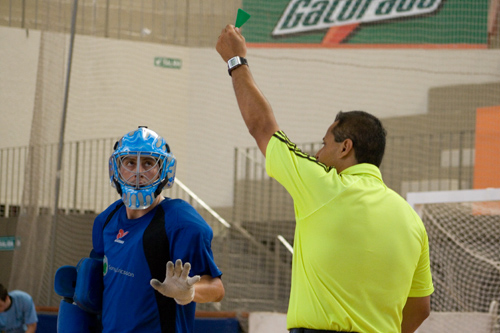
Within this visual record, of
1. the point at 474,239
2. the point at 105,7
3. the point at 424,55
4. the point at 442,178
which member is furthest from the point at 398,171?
the point at 105,7

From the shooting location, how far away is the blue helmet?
9.59ft

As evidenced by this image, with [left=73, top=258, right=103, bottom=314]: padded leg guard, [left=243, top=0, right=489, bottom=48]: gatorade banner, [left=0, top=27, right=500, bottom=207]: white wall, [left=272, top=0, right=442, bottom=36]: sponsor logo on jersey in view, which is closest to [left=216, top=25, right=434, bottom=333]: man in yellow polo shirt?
[left=73, top=258, right=103, bottom=314]: padded leg guard

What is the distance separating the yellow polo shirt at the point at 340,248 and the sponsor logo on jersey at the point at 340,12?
22.8 ft

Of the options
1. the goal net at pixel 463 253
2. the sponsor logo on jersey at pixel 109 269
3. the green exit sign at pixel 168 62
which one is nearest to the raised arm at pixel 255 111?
the sponsor logo on jersey at pixel 109 269

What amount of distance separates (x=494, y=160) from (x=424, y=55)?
177cm

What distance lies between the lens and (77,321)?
3.04 m

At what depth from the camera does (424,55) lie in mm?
9727

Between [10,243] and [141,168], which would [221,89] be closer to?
[10,243]

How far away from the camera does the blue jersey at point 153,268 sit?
9.05ft

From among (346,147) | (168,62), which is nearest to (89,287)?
(346,147)

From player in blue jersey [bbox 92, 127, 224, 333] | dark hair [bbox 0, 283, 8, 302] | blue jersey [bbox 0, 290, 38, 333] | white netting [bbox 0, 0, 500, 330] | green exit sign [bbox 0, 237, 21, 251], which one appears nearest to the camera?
player in blue jersey [bbox 92, 127, 224, 333]

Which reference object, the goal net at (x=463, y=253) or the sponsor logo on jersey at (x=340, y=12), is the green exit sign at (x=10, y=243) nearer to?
the sponsor logo on jersey at (x=340, y=12)

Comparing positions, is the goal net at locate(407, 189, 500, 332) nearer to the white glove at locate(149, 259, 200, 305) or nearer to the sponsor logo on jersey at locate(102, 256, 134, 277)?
the sponsor logo on jersey at locate(102, 256, 134, 277)

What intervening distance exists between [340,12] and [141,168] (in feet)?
22.6
